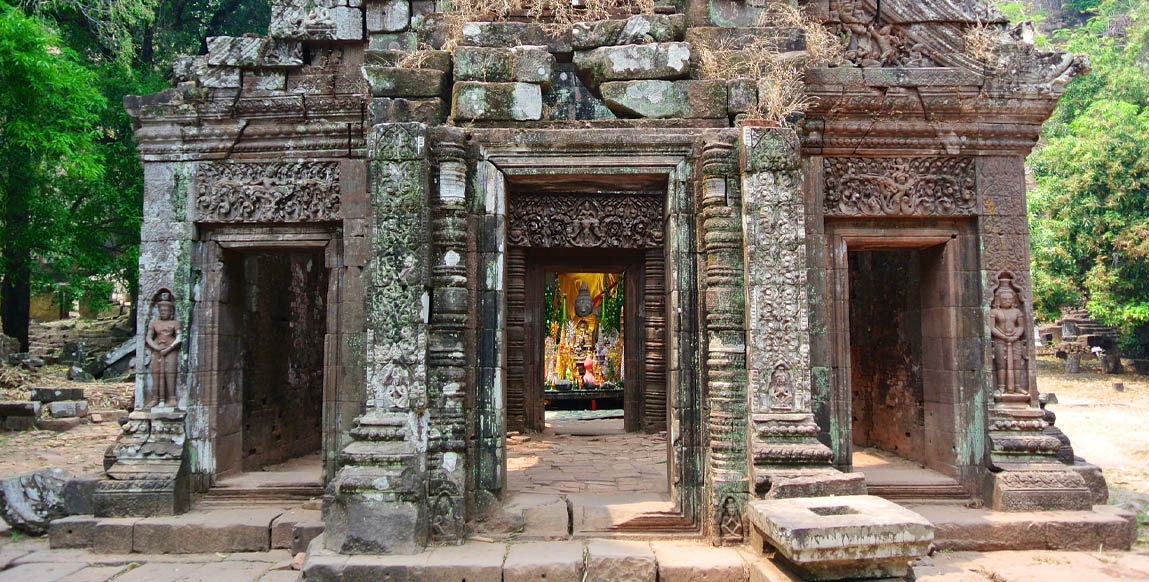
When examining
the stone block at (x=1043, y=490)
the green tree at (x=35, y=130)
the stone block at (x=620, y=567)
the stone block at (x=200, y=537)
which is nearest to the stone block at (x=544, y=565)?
the stone block at (x=620, y=567)

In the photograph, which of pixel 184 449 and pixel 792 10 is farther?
pixel 184 449

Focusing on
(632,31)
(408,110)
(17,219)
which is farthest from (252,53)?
(17,219)

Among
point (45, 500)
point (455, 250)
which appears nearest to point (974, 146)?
point (455, 250)

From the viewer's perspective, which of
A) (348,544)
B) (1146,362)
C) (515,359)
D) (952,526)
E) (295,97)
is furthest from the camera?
(1146,362)

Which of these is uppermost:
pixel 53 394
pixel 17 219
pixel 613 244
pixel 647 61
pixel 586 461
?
pixel 17 219

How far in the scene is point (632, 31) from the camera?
211 inches

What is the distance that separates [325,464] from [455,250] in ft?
8.73

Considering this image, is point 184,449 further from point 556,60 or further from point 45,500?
point 556,60

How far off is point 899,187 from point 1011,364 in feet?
5.69

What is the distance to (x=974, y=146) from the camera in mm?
6328

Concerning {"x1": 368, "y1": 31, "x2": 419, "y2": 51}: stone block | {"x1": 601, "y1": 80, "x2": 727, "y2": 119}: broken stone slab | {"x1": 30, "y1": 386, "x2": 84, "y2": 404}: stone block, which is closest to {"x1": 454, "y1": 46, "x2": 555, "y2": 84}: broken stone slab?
{"x1": 601, "y1": 80, "x2": 727, "y2": 119}: broken stone slab

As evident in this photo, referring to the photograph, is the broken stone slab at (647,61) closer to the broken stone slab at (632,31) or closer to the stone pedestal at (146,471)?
the broken stone slab at (632,31)

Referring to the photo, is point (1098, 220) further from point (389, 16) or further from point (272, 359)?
point (272, 359)

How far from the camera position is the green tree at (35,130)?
10508 mm
